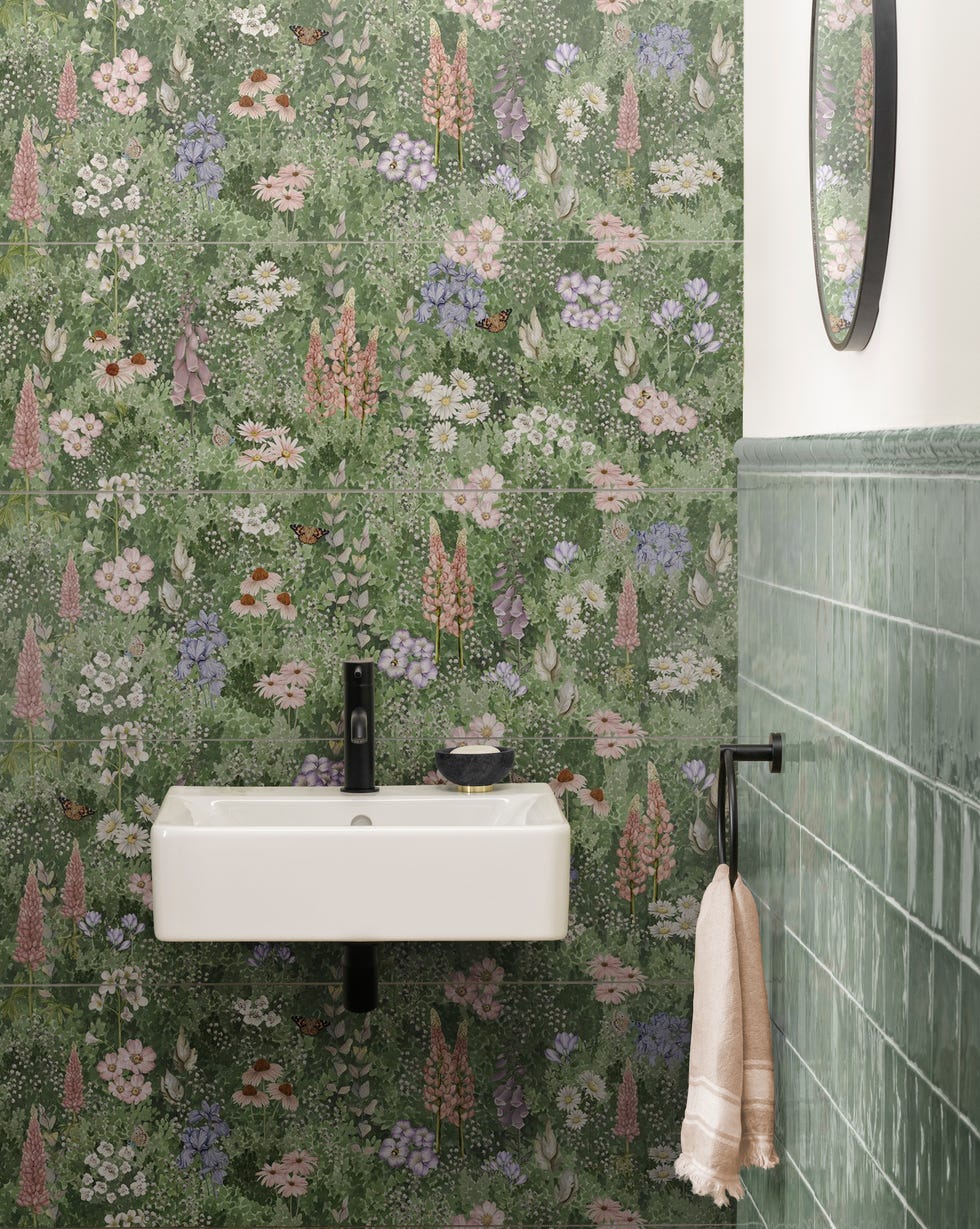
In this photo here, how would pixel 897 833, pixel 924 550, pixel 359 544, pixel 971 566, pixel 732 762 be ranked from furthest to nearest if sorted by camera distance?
pixel 359 544 < pixel 732 762 < pixel 897 833 < pixel 924 550 < pixel 971 566

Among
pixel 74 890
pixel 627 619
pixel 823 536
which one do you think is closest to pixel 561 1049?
pixel 627 619

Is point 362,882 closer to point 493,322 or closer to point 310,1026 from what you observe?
point 310,1026

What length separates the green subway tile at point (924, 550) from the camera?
150 cm

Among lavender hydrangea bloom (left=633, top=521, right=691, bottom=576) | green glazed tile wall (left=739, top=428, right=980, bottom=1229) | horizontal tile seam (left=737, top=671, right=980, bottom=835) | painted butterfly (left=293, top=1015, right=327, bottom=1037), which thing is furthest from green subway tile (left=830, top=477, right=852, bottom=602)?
painted butterfly (left=293, top=1015, right=327, bottom=1037)

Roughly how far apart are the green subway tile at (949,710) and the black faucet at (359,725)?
1.19 m

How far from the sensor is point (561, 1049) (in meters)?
2.59

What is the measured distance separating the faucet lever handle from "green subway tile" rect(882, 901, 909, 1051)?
106 cm

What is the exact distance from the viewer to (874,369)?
175 cm

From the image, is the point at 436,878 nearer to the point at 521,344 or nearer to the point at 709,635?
the point at 709,635

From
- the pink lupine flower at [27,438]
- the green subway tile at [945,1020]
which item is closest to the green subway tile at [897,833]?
the green subway tile at [945,1020]

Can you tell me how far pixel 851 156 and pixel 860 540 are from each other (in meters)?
0.48

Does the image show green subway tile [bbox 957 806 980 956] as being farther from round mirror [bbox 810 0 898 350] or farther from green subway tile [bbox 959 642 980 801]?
round mirror [bbox 810 0 898 350]

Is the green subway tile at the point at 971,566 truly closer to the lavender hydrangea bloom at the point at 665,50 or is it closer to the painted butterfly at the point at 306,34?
the lavender hydrangea bloom at the point at 665,50

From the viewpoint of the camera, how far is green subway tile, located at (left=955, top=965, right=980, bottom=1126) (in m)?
1.37
